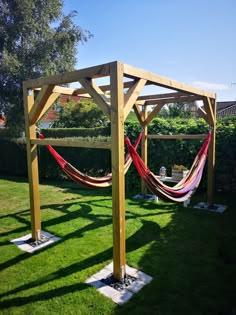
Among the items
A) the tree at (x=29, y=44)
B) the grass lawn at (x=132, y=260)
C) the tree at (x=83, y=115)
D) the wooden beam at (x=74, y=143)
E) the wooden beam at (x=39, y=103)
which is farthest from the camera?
the tree at (x=83, y=115)

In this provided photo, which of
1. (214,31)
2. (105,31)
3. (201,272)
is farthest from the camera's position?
(105,31)

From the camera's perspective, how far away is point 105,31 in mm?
7125

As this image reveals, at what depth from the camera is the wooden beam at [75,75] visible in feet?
7.86

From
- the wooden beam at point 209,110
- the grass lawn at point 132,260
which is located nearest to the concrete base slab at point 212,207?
the grass lawn at point 132,260

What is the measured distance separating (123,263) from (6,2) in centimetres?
1064

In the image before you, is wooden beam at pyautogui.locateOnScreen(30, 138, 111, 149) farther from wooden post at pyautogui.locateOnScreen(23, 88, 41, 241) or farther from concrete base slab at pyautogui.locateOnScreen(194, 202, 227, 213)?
concrete base slab at pyautogui.locateOnScreen(194, 202, 227, 213)

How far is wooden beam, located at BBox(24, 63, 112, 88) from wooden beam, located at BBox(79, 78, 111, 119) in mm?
62

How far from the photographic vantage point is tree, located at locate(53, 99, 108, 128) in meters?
14.5

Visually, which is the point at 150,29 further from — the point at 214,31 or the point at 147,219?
the point at 147,219

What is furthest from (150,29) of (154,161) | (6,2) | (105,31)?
(6,2)

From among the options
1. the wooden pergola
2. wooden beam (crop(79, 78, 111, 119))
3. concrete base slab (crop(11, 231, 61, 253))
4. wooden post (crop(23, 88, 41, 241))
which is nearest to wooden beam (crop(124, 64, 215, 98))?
the wooden pergola

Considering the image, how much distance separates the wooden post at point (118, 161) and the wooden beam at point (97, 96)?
0.11 m

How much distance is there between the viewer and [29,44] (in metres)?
9.85

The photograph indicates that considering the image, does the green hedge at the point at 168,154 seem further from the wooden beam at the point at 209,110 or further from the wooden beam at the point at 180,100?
the wooden beam at the point at 180,100
